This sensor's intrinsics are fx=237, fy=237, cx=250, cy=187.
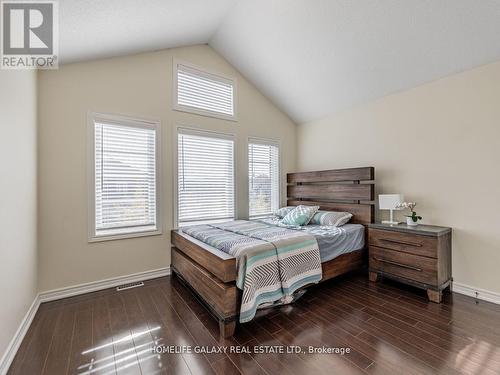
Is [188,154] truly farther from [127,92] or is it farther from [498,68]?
[498,68]

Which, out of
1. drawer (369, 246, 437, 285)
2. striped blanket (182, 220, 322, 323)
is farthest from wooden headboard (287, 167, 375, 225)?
striped blanket (182, 220, 322, 323)

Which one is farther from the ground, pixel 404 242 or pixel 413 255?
pixel 404 242

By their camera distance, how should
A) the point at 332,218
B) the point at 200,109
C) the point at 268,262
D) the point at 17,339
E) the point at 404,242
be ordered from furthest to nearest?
the point at 200,109, the point at 332,218, the point at 404,242, the point at 268,262, the point at 17,339

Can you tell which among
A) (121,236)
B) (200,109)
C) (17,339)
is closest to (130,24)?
(200,109)

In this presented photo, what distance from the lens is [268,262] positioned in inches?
84.7

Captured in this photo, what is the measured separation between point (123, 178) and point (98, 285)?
4.30ft

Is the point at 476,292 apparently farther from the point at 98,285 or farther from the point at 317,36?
the point at 98,285

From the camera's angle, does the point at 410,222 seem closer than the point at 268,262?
No

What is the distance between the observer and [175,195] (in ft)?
11.0

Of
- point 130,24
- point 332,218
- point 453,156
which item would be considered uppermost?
point 130,24

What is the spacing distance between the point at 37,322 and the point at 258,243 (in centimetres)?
213

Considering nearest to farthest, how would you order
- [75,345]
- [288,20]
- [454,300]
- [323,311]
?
[75,345] < [323,311] < [454,300] < [288,20]

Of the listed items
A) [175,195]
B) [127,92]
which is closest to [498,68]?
[175,195]

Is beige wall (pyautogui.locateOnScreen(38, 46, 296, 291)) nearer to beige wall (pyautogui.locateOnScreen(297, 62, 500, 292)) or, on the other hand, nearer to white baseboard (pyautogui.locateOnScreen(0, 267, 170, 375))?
white baseboard (pyautogui.locateOnScreen(0, 267, 170, 375))
